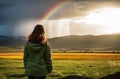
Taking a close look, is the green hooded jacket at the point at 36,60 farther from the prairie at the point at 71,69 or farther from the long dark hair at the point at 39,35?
the prairie at the point at 71,69

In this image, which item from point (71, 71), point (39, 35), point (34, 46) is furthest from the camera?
point (71, 71)

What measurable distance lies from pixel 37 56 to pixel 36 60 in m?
0.13

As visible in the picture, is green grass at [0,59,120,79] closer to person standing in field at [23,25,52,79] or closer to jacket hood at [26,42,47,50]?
person standing in field at [23,25,52,79]

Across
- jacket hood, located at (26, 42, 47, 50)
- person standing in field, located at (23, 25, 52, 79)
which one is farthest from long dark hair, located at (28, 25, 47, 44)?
jacket hood, located at (26, 42, 47, 50)

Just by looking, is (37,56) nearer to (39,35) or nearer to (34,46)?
(34,46)

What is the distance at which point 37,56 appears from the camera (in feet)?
40.1

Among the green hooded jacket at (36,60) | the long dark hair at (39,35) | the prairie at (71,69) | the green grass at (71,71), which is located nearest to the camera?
the long dark hair at (39,35)

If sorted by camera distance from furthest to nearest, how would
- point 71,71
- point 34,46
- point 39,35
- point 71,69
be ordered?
1. point 71,69
2. point 71,71
3. point 34,46
4. point 39,35

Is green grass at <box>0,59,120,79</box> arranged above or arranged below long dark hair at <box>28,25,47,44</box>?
below

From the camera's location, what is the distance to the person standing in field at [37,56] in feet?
39.4

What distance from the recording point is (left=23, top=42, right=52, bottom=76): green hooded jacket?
12.1 metres

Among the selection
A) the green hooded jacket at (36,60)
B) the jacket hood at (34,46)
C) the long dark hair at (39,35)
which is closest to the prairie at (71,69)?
the green hooded jacket at (36,60)

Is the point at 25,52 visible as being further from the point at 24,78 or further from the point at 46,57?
the point at 24,78

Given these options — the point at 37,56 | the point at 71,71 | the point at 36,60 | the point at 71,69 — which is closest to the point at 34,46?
the point at 37,56
